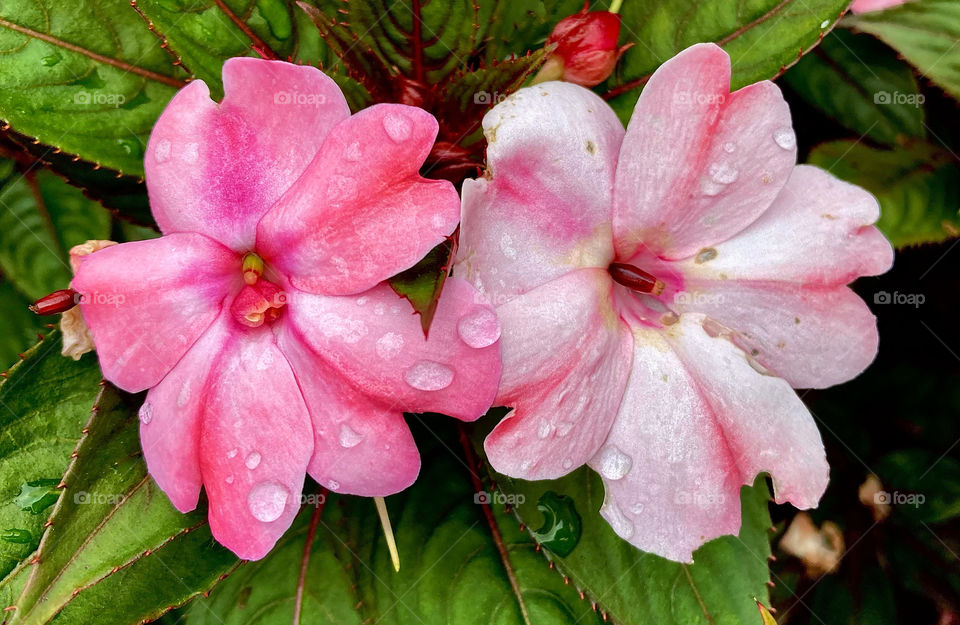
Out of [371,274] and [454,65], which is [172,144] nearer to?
[371,274]

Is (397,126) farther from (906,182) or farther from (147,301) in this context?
(906,182)

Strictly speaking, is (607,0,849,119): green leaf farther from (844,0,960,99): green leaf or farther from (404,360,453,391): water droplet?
(404,360,453,391): water droplet

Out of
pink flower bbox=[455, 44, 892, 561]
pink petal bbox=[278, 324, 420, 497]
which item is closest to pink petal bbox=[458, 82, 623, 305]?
pink flower bbox=[455, 44, 892, 561]

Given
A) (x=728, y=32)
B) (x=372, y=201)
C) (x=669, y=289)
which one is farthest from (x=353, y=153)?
(x=728, y=32)

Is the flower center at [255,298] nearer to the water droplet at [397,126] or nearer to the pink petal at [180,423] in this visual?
the pink petal at [180,423]

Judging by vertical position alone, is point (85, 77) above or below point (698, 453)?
above
